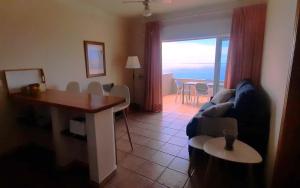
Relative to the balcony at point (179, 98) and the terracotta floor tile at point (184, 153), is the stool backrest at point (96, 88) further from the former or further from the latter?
the balcony at point (179, 98)

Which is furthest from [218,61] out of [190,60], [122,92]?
[190,60]

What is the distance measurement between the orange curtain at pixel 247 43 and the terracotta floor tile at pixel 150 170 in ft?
7.74

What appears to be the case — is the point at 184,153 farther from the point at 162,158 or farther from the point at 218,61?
the point at 218,61

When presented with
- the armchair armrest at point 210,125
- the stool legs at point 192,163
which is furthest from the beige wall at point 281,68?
the stool legs at point 192,163

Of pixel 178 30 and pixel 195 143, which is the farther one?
pixel 178 30

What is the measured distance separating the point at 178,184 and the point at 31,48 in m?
2.86

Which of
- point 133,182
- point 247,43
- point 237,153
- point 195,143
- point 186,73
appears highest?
point 247,43

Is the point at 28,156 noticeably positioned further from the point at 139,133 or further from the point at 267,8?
the point at 267,8

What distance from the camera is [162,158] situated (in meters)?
2.35

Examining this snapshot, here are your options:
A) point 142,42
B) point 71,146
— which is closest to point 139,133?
point 71,146

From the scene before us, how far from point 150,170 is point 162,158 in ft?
1.02

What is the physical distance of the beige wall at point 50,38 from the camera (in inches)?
93.3

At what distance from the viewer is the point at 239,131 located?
75.7 inches

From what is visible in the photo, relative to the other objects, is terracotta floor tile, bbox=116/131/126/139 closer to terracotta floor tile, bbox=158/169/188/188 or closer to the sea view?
terracotta floor tile, bbox=158/169/188/188
